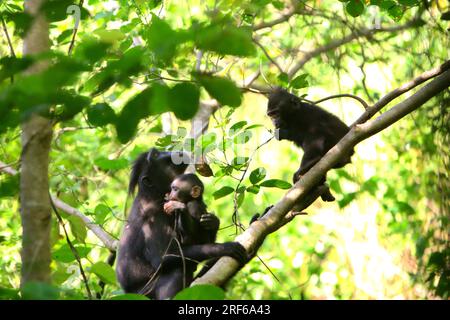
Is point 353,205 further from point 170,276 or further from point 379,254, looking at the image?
point 170,276

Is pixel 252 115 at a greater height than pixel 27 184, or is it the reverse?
pixel 252 115

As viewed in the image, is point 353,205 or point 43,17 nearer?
point 43,17

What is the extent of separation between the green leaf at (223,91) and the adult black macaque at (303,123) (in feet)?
13.5

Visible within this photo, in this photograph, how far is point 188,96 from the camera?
1609mm

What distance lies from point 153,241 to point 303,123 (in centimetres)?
203

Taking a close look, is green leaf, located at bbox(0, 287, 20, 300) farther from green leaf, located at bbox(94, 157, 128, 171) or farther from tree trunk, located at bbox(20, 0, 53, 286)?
green leaf, located at bbox(94, 157, 128, 171)

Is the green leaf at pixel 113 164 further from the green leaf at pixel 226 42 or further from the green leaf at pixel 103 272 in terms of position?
the green leaf at pixel 226 42

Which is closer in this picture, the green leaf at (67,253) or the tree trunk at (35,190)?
the tree trunk at (35,190)

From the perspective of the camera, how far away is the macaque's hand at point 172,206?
5090mm

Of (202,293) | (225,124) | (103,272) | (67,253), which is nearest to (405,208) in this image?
(225,124)

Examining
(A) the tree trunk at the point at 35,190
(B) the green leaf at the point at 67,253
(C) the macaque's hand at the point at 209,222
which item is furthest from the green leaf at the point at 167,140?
(A) the tree trunk at the point at 35,190

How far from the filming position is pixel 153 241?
5305mm
